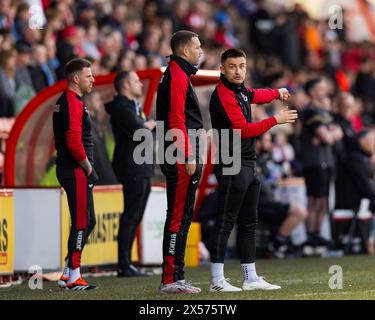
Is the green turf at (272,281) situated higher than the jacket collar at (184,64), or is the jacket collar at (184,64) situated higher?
the jacket collar at (184,64)

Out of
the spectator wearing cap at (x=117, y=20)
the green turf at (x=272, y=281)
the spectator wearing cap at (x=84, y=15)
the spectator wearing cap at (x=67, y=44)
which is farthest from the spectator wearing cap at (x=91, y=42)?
the green turf at (x=272, y=281)

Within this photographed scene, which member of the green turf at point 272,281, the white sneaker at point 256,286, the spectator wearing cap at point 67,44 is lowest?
the green turf at point 272,281

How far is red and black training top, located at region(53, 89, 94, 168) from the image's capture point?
996cm

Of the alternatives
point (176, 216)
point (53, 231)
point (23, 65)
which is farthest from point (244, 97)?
point (23, 65)

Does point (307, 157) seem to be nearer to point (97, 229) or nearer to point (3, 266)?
point (97, 229)

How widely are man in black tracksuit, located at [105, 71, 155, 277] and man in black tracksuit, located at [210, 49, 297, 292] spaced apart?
8.30 ft

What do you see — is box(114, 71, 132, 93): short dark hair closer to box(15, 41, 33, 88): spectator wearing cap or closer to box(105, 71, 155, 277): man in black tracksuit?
box(105, 71, 155, 277): man in black tracksuit

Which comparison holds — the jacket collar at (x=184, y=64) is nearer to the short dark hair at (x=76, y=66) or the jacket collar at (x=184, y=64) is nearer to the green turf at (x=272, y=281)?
the short dark hair at (x=76, y=66)

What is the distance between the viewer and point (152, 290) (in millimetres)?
9812

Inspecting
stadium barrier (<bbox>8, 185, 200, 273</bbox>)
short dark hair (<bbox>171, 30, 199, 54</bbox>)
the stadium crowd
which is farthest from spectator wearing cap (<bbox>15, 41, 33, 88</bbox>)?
short dark hair (<bbox>171, 30, 199, 54</bbox>)

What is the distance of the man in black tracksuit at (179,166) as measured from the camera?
9117 mm

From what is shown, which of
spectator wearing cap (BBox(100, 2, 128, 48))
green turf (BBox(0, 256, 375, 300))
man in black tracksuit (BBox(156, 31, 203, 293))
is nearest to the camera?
green turf (BBox(0, 256, 375, 300))

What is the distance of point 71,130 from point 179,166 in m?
1.29

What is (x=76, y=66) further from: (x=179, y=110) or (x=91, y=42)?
(x=91, y=42)
